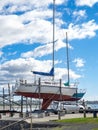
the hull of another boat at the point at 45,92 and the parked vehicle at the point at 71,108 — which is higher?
the hull of another boat at the point at 45,92

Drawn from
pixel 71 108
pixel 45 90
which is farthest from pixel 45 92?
pixel 71 108

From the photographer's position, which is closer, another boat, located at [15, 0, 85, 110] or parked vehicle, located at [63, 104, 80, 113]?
another boat, located at [15, 0, 85, 110]

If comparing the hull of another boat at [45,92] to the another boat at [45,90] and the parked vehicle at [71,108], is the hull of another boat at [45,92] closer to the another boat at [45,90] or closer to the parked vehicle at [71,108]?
the another boat at [45,90]

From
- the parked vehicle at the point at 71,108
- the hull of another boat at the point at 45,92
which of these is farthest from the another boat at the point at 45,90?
the parked vehicle at the point at 71,108

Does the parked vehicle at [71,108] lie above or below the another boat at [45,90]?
below

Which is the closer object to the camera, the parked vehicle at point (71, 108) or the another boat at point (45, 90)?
the another boat at point (45, 90)

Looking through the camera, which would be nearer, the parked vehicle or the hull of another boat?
the hull of another boat

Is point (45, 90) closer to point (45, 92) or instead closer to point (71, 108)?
point (45, 92)

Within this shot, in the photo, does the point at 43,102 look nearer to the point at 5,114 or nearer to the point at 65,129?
the point at 5,114

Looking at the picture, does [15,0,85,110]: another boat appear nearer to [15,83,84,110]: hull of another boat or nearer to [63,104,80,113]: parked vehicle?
[15,83,84,110]: hull of another boat

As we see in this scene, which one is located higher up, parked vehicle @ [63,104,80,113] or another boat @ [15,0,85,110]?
another boat @ [15,0,85,110]

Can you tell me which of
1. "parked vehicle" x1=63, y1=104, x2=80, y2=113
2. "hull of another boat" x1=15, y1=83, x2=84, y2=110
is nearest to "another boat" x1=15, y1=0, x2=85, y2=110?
"hull of another boat" x1=15, y1=83, x2=84, y2=110

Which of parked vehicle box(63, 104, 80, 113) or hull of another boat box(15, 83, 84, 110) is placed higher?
hull of another boat box(15, 83, 84, 110)

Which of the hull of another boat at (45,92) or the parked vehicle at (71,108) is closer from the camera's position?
the hull of another boat at (45,92)
